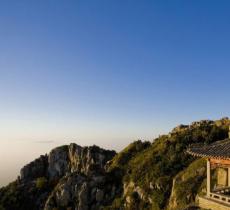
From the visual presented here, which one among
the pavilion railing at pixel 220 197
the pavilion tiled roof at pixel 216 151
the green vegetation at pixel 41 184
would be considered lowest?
the green vegetation at pixel 41 184

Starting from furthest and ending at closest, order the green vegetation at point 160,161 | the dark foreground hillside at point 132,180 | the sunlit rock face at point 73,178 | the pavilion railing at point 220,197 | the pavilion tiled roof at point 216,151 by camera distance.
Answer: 1. the sunlit rock face at point 73,178
2. the green vegetation at point 160,161
3. the dark foreground hillside at point 132,180
4. the pavilion tiled roof at point 216,151
5. the pavilion railing at point 220,197

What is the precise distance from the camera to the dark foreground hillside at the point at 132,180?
7075 centimetres

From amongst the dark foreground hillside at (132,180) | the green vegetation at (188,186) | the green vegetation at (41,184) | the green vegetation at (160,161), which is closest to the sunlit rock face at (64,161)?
the dark foreground hillside at (132,180)

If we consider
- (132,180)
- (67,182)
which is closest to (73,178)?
(67,182)

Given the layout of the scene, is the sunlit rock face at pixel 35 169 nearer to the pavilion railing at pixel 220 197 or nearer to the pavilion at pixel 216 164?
the pavilion at pixel 216 164

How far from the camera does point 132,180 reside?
281 ft

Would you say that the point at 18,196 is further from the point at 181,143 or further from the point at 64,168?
the point at 181,143

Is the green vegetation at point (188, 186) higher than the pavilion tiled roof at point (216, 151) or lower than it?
lower

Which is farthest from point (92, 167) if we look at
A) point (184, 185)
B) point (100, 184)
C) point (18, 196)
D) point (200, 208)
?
point (200, 208)

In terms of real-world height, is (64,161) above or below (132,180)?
above

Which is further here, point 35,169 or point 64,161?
point 35,169

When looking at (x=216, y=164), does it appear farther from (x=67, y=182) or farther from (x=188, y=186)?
(x=67, y=182)

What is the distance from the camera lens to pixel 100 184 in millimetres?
90438

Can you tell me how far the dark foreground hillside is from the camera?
70.8m
